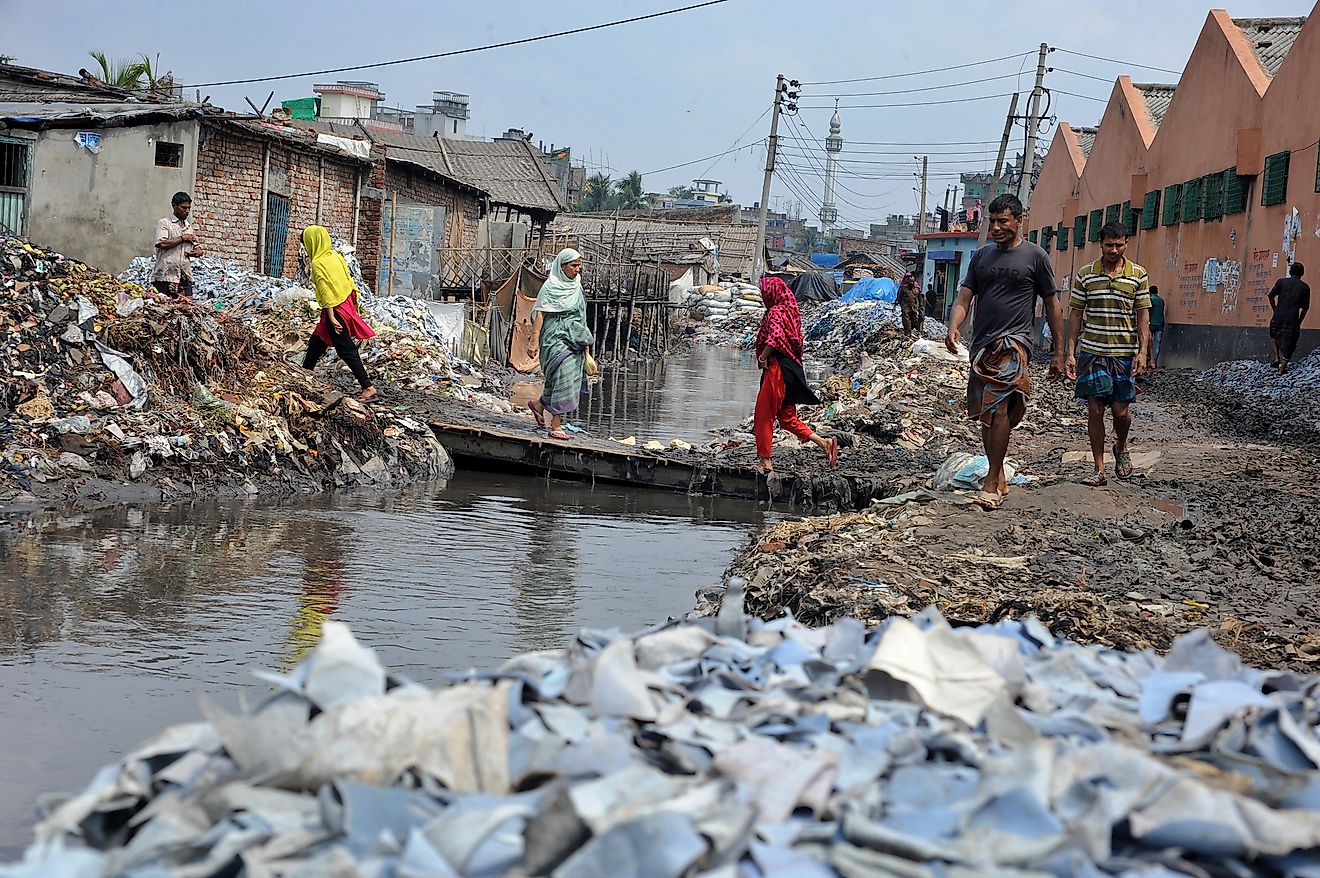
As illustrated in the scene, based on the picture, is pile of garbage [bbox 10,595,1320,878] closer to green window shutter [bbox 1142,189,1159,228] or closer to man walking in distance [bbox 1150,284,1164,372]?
man walking in distance [bbox 1150,284,1164,372]

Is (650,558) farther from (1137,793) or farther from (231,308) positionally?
(231,308)

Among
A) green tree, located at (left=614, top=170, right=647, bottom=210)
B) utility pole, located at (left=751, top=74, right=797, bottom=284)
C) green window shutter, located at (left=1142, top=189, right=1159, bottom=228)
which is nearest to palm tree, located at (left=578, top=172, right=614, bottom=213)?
green tree, located at (left=614, top=170, right=647, bottom=210)

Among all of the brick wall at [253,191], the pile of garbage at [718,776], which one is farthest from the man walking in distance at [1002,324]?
the brick wall at [253,191]

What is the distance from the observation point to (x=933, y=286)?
56.4 metres

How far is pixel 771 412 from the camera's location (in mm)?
10461


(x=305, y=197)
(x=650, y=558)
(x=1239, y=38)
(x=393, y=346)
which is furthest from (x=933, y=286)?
(x=650, y=558)

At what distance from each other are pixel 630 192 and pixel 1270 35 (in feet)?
243

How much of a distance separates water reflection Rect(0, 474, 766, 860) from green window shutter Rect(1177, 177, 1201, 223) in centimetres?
1561

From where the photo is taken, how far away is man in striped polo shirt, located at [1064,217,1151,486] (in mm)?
8031

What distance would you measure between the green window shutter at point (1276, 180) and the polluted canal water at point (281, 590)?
11.6 metres

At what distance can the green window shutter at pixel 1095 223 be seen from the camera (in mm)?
30156

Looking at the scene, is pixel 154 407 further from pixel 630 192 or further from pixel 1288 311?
pixel 630 192

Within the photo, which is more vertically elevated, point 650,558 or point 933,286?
point 933,286

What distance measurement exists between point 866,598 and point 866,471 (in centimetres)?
567
